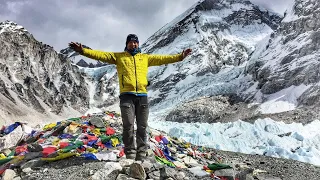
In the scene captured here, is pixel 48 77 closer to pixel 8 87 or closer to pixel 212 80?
pixel 8 87

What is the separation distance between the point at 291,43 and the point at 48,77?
222 ft

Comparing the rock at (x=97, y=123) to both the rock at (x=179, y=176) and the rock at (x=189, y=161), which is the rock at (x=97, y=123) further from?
the rock at (x=179, y=176)

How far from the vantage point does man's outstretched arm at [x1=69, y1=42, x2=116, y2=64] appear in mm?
6336

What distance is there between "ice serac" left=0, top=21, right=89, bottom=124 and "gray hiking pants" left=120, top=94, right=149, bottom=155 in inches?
2849

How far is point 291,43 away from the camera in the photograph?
100m

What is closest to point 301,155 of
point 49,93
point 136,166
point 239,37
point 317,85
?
point 136,166

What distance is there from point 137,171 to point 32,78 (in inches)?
3999

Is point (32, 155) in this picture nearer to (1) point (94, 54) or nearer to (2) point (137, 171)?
(1) point (94, 54)

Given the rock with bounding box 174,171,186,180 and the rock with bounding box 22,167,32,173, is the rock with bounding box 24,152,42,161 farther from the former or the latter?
the rock with bounding box 174,171,186,180

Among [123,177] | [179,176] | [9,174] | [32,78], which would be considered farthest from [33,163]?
[32,78]

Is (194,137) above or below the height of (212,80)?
below

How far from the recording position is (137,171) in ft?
19.3

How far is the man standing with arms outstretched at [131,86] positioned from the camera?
261 inches

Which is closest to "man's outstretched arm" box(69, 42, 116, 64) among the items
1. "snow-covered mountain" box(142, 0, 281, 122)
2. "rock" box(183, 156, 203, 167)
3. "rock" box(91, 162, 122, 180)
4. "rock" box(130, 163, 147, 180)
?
"rock" box(91, 162, 122, 180)
